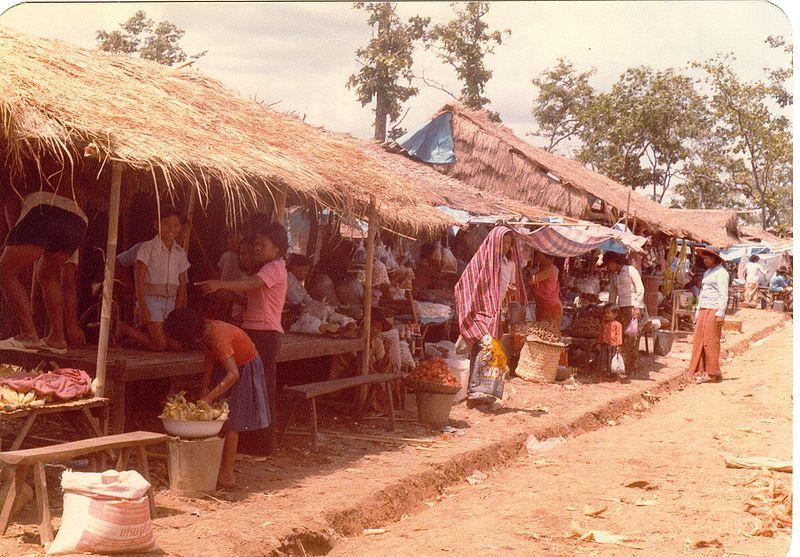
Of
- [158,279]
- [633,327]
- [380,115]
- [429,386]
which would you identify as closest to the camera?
[158,279]

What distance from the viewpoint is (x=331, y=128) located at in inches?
458

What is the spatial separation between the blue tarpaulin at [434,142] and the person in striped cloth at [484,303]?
815 cm

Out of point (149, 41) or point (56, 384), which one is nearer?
point (56, 384)

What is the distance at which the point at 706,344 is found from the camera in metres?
13.8

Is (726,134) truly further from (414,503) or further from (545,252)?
(414,503)

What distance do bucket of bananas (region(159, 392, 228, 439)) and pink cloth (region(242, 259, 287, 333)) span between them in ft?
3.29

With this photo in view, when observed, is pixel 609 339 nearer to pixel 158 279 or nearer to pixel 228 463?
pixel 158 279

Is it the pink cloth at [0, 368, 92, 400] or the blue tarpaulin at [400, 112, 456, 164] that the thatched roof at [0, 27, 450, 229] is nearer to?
the pink cloth at [0, 368, 92, 400]

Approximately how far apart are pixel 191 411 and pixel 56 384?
0.88 m

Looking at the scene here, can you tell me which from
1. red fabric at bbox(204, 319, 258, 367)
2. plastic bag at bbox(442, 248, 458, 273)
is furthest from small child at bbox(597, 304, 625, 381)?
red fabric at bbox(204, 319, 258, 367)

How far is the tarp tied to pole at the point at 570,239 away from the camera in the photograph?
12867mm

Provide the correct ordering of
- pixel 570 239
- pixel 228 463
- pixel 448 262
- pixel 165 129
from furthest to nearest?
pixel 448 262 → pixel 570 239 → pixel 165 129 → pixel 228 463

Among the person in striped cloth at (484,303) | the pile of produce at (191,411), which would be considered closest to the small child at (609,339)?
the person in striped cloth at (484,303)

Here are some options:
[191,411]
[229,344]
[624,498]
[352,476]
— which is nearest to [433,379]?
[352,476]
